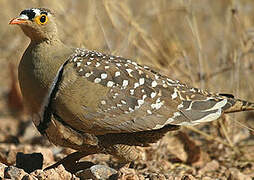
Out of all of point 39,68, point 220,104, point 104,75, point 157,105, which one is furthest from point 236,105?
point 39,68

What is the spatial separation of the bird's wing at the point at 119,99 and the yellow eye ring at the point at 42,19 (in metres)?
0.35

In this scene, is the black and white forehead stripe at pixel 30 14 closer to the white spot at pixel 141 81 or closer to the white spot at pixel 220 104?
the white spot at pixel 141 81

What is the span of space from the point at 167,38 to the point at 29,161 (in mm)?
3235

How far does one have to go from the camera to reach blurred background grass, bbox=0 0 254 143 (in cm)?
515

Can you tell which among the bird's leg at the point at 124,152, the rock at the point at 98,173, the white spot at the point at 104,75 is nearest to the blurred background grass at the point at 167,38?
the white spot at the point at 104,75

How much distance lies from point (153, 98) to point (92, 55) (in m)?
0.60

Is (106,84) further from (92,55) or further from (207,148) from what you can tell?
(207,148)

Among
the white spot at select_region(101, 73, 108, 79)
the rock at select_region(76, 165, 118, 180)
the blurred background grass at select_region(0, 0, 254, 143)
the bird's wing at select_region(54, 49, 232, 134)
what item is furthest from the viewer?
the blurred background grass at select_region(0, 0, 254, 143)

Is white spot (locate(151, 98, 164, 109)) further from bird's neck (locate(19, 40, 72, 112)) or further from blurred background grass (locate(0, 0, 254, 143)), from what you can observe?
blurred background grass (locate(0, 0, 254, 143))

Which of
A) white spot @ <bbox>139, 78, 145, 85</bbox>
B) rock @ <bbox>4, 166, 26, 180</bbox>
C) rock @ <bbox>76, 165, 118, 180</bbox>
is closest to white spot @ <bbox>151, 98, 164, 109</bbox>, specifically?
white spot @ <bbox>139, 78, 145, 85</bbox>

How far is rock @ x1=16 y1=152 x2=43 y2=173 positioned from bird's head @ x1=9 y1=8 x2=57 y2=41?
953 millimetres

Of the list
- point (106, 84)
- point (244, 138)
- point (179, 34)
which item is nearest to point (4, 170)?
point (106, 84)

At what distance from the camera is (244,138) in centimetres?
556

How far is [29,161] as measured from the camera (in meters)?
4.11
